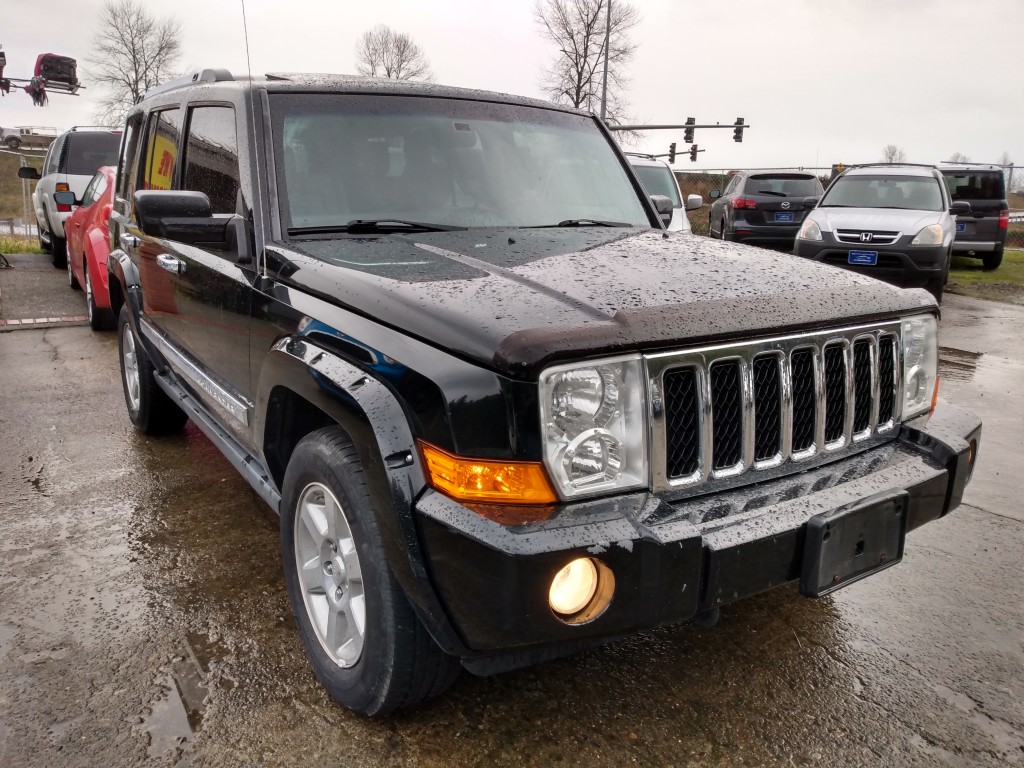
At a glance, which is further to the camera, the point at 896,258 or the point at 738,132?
the point at 738,132

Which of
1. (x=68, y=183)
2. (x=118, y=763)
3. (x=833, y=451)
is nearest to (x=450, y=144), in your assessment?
(x=833, y=451)

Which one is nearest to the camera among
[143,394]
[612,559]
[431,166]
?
[612,559]

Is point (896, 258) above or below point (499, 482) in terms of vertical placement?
below

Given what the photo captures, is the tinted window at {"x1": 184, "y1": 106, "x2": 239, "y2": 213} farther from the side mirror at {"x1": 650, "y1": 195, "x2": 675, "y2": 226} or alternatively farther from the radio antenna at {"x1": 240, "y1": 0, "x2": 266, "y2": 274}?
the side mirror at {"x1": 650, "y1": 195, "x2": 675, "y2": 226}

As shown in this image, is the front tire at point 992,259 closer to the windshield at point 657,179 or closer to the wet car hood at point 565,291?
the windshield at point 657,179

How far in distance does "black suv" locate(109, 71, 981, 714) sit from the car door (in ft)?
0.09

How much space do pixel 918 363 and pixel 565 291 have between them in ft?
4.17

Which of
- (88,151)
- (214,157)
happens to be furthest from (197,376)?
(88,151)

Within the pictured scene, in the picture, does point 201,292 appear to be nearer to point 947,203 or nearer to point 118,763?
point 118,763

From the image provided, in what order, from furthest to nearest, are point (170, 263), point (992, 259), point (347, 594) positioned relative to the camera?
point (992, 259) → point (170, 263) → point (347, 594)

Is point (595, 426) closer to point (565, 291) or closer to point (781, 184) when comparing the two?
point (565, 291)

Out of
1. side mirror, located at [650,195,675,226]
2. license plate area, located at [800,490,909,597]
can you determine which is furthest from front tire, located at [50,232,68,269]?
license plate area, located at [800,490,909,597]

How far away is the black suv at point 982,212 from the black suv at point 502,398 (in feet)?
48.0

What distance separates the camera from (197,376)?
138 inches
